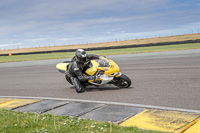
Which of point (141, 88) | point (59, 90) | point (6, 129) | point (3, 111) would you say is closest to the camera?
point (6, 129)

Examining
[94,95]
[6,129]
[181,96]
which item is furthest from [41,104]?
[181,96]

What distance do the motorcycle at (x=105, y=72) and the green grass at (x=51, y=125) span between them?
10.1 feet

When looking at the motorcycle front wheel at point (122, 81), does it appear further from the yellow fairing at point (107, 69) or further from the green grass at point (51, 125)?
the green grass at point (51, 125)

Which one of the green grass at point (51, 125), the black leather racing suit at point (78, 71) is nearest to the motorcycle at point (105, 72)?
the black leather racing suit at point (78, 71)

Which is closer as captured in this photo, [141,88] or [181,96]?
[181,96]

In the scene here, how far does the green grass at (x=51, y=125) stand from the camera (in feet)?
15.0

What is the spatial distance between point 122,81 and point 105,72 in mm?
802

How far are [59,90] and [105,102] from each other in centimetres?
298

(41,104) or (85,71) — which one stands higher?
(85,71)

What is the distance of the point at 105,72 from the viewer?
8250mm

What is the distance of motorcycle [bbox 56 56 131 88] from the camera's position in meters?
8.28

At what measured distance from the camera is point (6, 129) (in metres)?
4.96

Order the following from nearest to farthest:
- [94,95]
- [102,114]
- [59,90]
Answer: [102,114]
[94,95]
[59,90]

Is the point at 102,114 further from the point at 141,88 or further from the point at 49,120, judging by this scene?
the point at 141,88
